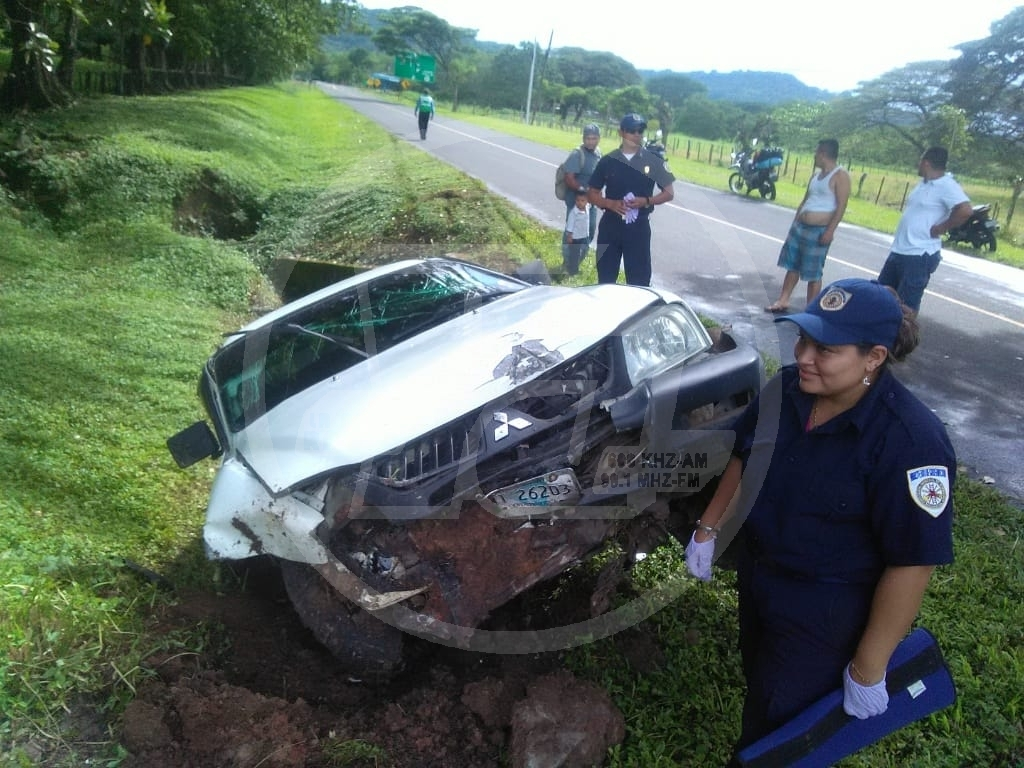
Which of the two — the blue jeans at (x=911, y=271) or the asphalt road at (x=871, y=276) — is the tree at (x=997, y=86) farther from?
the blue jeans at (x=911, y=271)

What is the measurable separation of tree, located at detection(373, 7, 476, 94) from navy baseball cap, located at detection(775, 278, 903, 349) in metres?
89.9

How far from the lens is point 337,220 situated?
11.6m

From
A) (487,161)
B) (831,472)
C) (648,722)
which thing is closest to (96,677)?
(648,722)

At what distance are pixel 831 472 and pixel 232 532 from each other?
214 cm

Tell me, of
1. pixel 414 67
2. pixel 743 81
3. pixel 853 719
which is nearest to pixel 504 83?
pixel 414 67

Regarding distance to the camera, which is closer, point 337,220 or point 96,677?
point 96,677

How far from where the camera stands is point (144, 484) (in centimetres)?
444

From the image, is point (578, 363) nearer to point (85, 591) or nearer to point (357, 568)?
→ point (357, 568)

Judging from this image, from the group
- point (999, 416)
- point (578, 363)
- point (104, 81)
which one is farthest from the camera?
point (104, 81)

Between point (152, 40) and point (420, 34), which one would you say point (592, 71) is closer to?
point (420, 34)

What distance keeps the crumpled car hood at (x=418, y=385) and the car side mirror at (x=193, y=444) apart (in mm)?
280

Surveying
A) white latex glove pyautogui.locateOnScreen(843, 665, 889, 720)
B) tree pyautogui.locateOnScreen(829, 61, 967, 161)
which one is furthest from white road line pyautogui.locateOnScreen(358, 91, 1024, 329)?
tree pyautogui.locateOnScreen(829, 61, 967, 161)

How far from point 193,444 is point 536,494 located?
1703 mm

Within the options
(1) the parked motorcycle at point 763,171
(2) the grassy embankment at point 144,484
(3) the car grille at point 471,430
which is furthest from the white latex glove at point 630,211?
(1) the parked motorcycle at point 763,171
